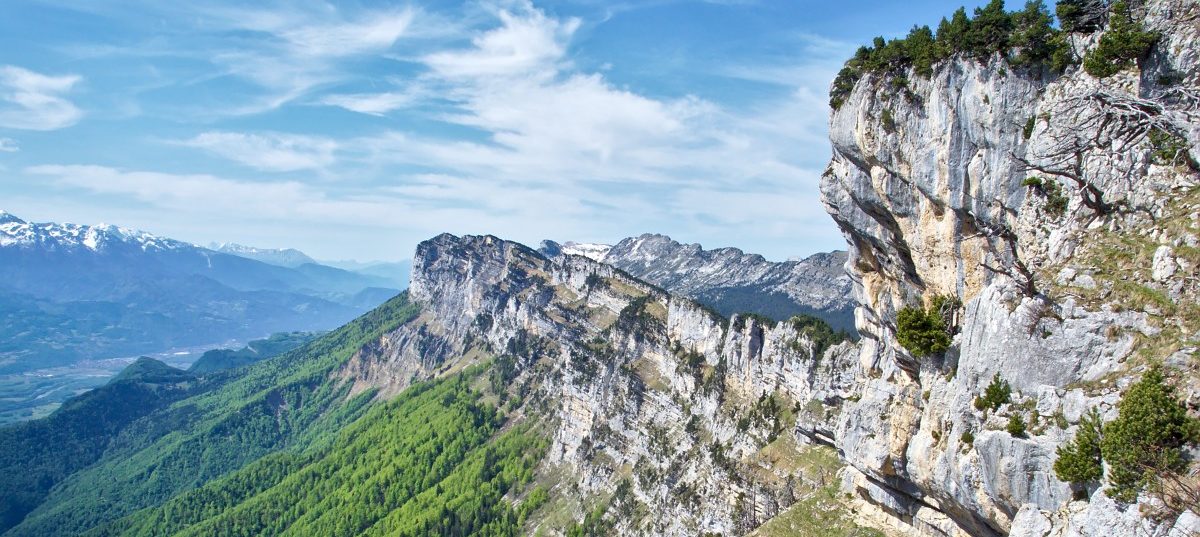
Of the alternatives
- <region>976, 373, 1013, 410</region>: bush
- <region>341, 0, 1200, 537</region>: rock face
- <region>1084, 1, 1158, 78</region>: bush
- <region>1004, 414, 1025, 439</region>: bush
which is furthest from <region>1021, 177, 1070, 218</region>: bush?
<region>1004, 414, 1025, 439</region>: bush

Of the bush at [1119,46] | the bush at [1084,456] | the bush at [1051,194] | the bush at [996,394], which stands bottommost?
the bush at [1084,456]

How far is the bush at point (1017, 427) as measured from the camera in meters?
38.0

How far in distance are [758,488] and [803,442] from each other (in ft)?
35.7

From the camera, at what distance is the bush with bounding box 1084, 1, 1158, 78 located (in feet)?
135

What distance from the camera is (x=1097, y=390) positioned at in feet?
116

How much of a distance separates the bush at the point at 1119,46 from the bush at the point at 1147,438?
70.3 ft

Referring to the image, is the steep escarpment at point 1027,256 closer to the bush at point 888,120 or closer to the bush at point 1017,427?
the bush at point 888,120

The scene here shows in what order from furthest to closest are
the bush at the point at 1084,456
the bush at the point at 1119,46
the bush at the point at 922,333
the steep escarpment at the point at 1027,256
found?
the bush at the point at 922,333 → the bush at the point at 1119,46 → the steep escarpment at the point at 1027,256 → the bush at the point at 1084,456

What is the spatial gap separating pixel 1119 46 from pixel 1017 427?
2544 cm

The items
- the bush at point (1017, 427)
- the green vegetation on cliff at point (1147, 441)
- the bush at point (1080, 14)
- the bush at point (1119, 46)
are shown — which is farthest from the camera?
the bush at point (1080, 14)

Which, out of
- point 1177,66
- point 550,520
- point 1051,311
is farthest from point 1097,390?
point 550,520

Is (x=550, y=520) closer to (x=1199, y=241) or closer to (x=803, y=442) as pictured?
(x=803, y=442)

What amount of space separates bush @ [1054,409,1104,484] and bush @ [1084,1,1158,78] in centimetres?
2295

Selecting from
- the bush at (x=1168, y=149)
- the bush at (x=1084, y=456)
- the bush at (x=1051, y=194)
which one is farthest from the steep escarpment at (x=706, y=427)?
the bush at (x=1168, y=149)
